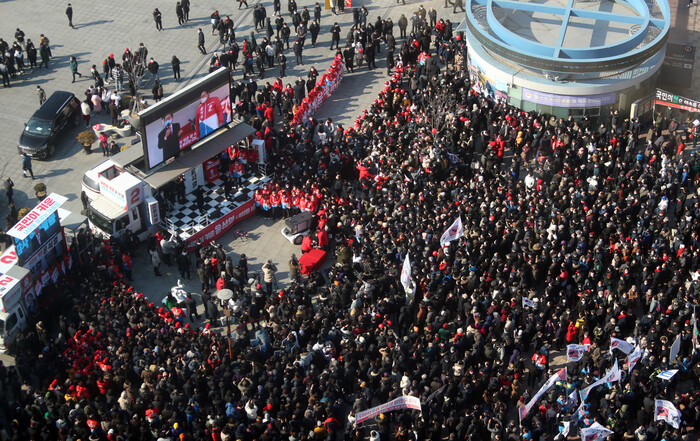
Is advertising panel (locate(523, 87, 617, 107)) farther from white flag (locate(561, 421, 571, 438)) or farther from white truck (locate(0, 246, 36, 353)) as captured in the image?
white truck (locate(0, 246, 36, 353))

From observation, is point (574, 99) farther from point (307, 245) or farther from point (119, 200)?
point (119, 200)

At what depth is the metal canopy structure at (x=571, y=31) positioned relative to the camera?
42094 mm

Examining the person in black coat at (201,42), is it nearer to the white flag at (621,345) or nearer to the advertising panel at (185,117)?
the advertising panel at (185,117)

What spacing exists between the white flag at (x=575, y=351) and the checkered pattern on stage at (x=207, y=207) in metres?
15.5

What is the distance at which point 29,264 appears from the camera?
34.9 metres

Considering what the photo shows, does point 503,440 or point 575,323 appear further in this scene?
point 575,323

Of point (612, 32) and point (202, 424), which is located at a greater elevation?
point (612, 32)

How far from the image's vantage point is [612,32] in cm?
4534

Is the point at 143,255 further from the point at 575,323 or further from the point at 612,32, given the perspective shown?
the point at 612,32

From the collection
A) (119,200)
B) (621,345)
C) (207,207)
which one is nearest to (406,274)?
(621,345)

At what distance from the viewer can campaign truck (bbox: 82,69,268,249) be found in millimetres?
38125

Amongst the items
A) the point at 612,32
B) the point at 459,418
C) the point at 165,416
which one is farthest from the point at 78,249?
the point at 612,32

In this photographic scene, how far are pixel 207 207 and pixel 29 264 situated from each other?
26.0 ft

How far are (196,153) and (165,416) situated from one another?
45.6ft
